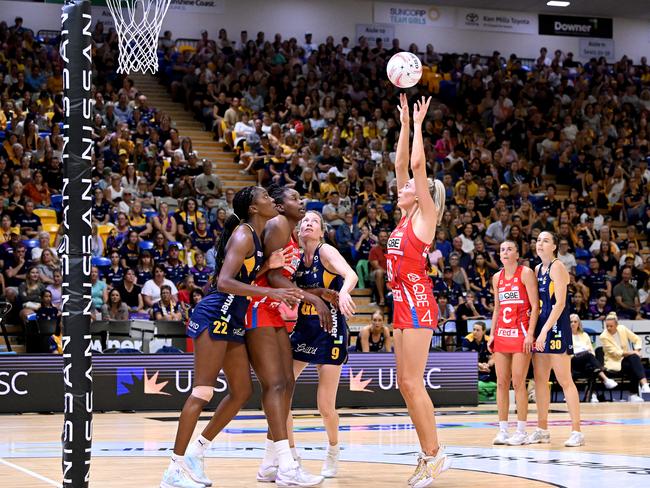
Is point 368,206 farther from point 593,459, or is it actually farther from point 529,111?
point 593,459

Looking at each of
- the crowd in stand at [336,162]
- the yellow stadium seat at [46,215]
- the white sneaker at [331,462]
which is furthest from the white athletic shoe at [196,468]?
the yellow stadium seat at [46,215]

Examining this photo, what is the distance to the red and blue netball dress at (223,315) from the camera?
672cm

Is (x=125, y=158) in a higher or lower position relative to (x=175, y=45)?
lower

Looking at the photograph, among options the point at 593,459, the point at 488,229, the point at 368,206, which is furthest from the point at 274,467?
the point at 488,229

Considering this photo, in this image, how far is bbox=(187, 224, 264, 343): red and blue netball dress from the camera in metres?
6.72

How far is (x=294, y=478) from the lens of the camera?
6785 mm

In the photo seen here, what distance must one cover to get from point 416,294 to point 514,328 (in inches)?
143

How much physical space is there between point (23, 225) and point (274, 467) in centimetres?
1122

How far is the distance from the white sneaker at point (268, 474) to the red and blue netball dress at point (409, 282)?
134cm

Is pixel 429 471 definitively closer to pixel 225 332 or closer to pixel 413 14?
pixel 225 332

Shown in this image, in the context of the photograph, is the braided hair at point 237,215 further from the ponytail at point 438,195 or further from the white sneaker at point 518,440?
the white sneaker at point 518,440

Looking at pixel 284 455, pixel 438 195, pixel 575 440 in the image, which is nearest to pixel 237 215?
pixel 438 195

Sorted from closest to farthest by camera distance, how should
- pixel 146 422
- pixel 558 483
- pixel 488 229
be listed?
pixel 558 483 < pixel 146 422 < pixel 488 229

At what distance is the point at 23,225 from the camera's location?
56.3ft
